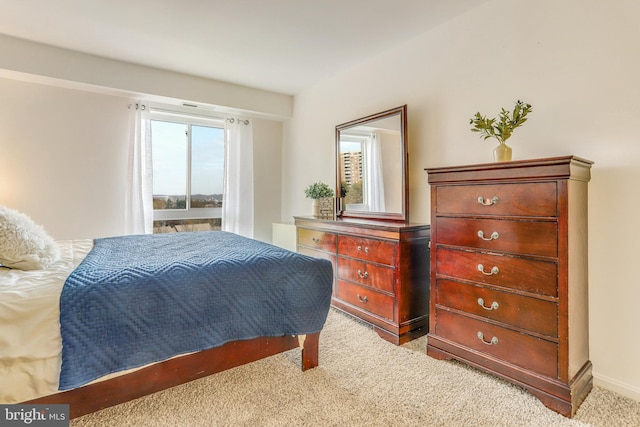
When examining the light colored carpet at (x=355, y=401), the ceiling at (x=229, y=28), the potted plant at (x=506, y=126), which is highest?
the ceiling at (x=229, y=28)

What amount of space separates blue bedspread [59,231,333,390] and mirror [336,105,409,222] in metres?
1.21

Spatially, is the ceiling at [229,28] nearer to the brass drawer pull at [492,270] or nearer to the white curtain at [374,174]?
the white curtain at [374,174]

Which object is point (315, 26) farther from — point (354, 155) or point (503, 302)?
point (503, 302)

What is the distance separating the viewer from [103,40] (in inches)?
109

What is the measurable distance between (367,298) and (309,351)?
783 mm

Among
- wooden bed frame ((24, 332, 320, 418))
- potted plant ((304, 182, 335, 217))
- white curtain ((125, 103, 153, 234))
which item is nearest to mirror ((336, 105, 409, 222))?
potted plant ((304, 182, 335, 217))

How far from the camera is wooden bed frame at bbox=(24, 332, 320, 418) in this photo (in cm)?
130

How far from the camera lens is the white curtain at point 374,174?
2881 mm

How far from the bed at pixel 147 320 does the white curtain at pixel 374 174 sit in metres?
1.29

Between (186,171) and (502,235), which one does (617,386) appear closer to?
(502,235)

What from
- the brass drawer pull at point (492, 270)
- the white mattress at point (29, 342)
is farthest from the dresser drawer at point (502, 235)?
the white mattress at point (29, 342)

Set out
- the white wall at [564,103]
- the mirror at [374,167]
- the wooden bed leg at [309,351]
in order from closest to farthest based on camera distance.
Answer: the white wall at [564,103], the wooden bed leg at [309,351], the mirror at [374,167]

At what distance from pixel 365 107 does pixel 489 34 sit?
124cm

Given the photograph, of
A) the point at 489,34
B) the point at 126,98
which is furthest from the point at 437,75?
the point at 126,98
